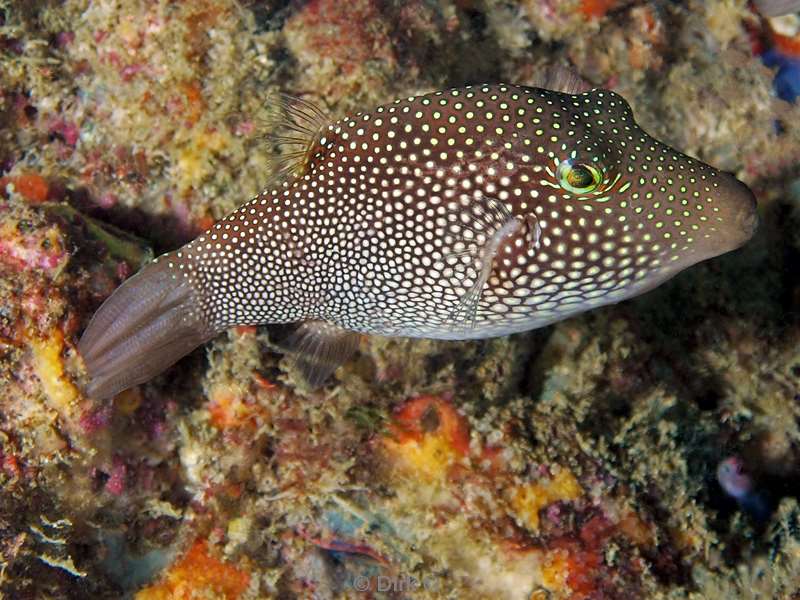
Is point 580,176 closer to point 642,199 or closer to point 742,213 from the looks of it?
point 642,199

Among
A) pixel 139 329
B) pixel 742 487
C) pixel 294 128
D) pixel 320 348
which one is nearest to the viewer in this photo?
pixel 294 128

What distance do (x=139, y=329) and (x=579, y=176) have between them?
2453 mm

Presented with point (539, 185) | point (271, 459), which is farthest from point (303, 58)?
point (271, 459)

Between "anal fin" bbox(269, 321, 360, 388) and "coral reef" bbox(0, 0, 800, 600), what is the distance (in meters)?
0.26

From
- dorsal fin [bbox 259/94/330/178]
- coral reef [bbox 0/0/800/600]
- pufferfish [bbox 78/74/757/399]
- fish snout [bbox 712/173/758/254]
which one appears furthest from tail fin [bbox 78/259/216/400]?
fish snout [bbox 712/173/758/254]

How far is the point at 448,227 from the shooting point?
115 inches

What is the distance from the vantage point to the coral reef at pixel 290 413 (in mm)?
3469

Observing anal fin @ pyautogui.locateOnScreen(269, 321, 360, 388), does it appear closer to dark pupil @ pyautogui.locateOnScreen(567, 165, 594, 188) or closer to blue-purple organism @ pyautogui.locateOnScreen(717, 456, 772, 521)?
dark pupil @ pyautogui.locateOnScreen(567, 165, 594, 188)

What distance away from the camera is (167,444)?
4.00 meters

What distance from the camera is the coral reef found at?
3469 mm

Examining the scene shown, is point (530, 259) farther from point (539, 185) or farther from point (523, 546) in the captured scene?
point (523, 546)

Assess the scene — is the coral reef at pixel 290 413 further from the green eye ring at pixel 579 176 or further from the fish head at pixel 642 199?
the green eye ring at pixel 579 176

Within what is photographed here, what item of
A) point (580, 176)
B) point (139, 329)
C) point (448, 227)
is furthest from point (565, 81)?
point (139, 329)

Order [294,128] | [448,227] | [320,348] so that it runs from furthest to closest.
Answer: [320,348] → [294,128] → [448,227]
